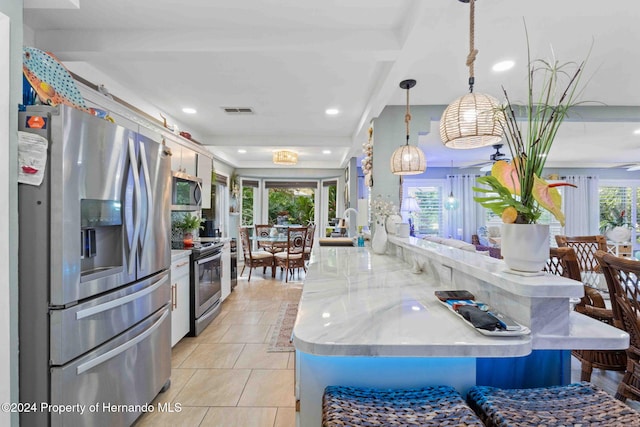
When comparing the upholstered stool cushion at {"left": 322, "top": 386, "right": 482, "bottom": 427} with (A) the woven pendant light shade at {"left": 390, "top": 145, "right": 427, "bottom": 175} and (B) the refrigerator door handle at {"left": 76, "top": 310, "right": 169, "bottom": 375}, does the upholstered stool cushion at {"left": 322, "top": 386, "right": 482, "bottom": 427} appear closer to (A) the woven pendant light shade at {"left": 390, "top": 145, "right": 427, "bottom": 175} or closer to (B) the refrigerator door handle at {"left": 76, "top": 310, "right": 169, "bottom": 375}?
(B) the refrigerator door handle at {"left": 76, "top": 310, "right": 169, "bottom": 375}

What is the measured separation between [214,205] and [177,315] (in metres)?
3.37

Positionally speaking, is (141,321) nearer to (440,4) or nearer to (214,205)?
(440,4)

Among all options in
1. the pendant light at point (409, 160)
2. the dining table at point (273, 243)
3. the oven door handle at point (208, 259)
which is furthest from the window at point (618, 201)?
the oven door handle at point (208, 259)

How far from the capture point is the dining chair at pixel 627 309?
1583 millimetres

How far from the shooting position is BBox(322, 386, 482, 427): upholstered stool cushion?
755 millimetres

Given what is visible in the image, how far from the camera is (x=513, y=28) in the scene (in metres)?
1.99

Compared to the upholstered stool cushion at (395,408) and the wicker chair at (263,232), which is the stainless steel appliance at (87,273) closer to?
the upholstered stool cushion at (395,408)

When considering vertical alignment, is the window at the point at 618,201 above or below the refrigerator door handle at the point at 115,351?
above

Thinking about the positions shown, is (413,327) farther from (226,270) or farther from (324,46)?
(226,270)

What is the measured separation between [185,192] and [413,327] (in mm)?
3073

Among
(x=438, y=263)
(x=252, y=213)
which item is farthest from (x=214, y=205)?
(x=438, y=263)

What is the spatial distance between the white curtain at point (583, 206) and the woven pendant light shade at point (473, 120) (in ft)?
24.1

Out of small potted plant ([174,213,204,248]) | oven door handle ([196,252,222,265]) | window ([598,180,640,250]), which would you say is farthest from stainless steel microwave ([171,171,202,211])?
window ([598,180,640,250])

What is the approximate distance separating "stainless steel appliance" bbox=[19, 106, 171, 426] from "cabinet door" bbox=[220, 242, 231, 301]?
2170 mm
